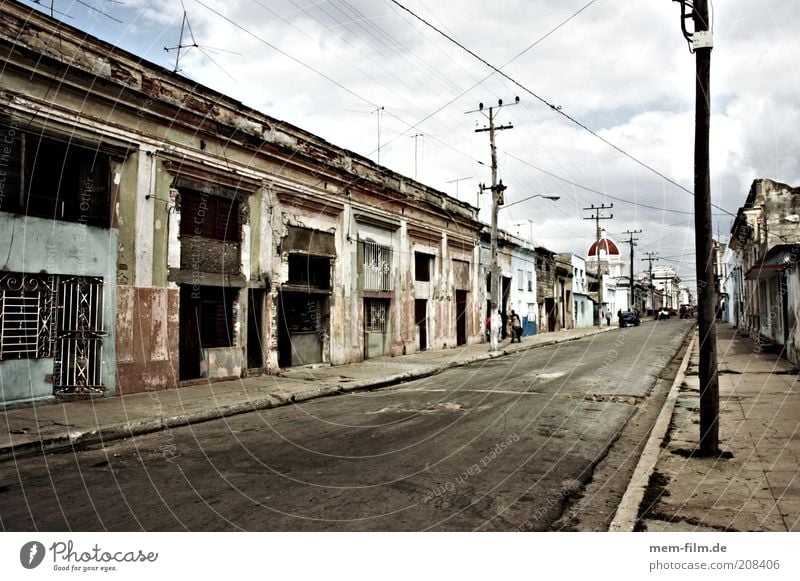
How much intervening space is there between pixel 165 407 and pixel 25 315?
292cm

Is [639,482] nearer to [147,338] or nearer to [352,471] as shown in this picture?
[352,471]

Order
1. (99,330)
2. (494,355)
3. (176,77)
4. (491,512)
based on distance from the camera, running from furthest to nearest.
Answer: (494,355), (176,77), (99,330), (491,512)

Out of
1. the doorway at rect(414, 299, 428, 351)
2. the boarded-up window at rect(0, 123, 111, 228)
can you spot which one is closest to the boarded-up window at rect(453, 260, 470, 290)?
the doorway at rect(414, 299, 428, 351)

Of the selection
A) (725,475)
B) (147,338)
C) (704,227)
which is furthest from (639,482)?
(147,338)

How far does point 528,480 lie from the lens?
555 cm

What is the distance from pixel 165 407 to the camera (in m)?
9.75

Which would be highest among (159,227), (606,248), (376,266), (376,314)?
(606,248)

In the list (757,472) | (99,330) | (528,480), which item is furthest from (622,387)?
(99,330)

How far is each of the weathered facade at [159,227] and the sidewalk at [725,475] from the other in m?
9.72

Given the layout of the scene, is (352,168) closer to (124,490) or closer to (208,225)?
(208,225)

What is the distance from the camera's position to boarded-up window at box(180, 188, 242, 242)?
41.7 ft

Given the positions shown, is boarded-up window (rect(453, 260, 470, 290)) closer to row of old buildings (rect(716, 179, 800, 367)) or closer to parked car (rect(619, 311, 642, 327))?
row of old buildings (rect(716, 179, 800, 367))

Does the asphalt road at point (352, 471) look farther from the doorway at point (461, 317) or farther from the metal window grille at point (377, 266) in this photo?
the doorway at point (461, 317)

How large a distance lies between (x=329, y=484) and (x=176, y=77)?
10444mm
